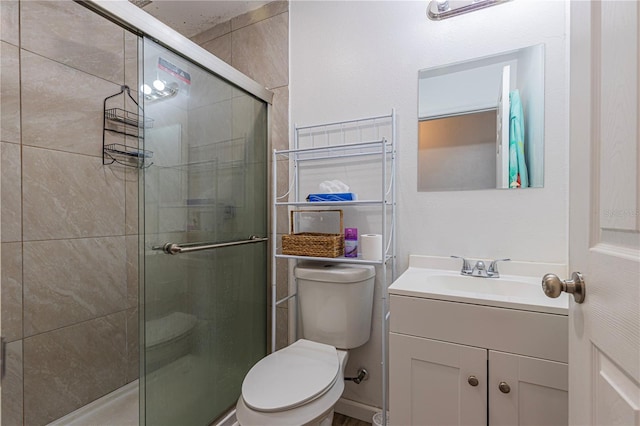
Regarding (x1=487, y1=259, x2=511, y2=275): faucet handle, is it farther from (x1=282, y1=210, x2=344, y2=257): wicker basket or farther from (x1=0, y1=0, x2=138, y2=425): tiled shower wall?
(x1=0, y1=0, x2=138, y2=425): tiled shower wall

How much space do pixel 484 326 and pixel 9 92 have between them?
207 centimetres

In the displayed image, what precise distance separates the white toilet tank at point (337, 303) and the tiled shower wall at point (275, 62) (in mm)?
335

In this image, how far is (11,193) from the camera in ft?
4.17

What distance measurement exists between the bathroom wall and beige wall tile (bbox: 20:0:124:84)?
997 millimetres

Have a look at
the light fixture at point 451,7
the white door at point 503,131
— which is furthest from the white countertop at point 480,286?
the light fixture at point 451,7

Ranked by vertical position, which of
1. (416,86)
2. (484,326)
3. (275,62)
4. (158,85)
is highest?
(275,62)

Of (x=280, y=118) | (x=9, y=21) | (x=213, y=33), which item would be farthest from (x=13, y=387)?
(x=213, y=33)

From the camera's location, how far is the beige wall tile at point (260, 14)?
176 centimetres

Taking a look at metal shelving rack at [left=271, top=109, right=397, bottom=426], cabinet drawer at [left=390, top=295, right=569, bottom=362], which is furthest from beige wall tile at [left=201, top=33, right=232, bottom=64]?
cabinet drawer at [left=390, top=295, right=569, bottom=362]

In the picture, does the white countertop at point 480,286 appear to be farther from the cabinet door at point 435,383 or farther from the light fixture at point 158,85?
the light fixture at point 158,85

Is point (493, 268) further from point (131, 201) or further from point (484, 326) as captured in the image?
point (131, 201)

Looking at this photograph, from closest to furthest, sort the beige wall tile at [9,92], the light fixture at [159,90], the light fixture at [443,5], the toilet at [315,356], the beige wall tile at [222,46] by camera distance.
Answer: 1. the toilet at [315,356]
2. the light fixture at [159,90]
3. the beige wall tile at [9,92]
4. the light fixture at [443,5]
5. the beige wall tile at [222,46]

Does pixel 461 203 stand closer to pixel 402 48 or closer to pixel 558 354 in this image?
pixel 558 354

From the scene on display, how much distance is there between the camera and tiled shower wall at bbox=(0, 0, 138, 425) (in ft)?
4.19
